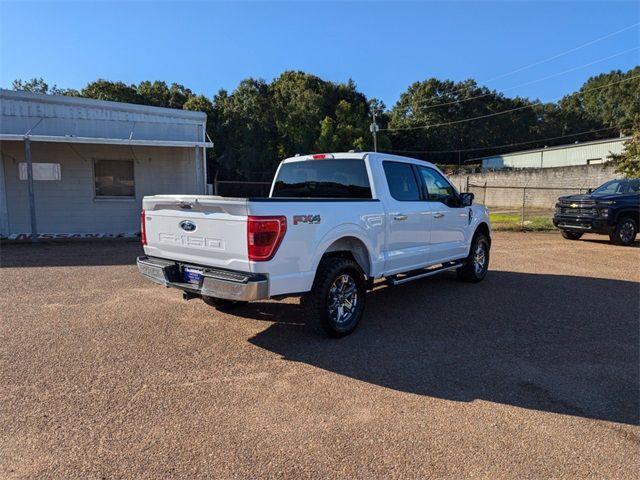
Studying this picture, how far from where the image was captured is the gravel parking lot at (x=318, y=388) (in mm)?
2902

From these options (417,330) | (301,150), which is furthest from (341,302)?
(301,150)

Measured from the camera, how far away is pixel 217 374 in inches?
164

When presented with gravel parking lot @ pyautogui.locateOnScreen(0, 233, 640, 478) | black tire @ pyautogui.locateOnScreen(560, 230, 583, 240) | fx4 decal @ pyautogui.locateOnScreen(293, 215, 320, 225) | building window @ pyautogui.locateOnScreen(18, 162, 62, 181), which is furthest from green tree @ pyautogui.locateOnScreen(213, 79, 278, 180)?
fx4 decal @ pyautogui.locateOnScreen(293, 215, 320, 225)

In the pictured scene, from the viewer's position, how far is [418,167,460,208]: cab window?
6750 millimetres

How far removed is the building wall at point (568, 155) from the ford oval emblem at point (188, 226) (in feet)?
112

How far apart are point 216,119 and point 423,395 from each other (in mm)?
43973

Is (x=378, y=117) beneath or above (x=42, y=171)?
above

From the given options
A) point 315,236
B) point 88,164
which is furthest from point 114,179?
point 315,236

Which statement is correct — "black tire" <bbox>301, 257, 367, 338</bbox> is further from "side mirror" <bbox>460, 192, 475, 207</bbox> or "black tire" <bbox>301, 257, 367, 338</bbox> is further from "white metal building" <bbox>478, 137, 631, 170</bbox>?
"white metal building" <bbox>478, 137, 631, 170</bbox>

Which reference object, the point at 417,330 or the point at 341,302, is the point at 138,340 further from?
the point at 417,330

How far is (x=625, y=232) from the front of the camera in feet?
42.2

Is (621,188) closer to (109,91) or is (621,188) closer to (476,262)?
(476,262)

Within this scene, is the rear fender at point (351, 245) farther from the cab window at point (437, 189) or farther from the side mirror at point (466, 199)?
the side mirror at point (466, 199)

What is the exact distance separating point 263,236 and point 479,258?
518cm
